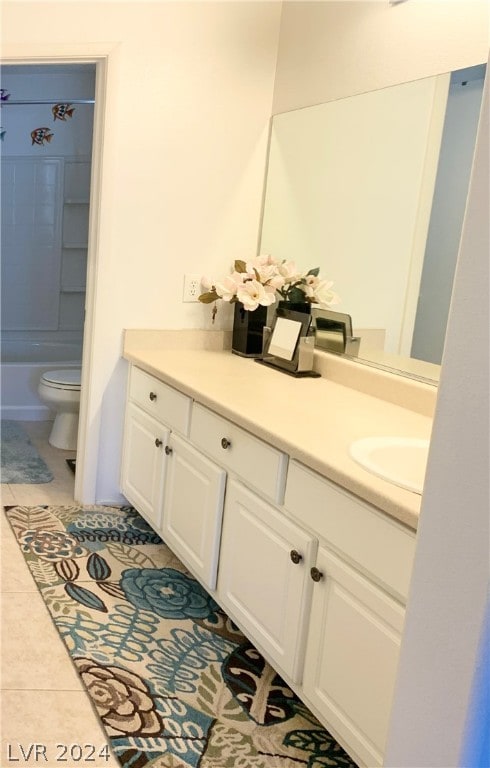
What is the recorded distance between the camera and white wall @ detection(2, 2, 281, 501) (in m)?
2.94

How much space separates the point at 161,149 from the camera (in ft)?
10.1

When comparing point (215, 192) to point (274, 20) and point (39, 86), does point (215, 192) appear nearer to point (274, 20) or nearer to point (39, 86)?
point (274, 20)

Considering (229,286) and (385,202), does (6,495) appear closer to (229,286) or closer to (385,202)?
(229,286)

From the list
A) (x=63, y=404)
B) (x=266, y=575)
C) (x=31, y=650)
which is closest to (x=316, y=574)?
(x=266, y=575)

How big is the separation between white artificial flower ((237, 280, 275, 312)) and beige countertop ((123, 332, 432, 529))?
9.1 inches

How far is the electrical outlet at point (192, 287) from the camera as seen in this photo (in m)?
3.21

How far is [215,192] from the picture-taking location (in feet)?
10.4

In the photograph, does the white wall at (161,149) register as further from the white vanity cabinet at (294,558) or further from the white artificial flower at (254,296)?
the white vanity cabinet at (294,558)

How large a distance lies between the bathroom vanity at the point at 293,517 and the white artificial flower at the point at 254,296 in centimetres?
24

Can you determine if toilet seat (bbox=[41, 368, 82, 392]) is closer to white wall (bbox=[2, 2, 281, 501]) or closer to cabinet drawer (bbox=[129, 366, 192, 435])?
white wall (bbox=[2, 2, 281, 501])

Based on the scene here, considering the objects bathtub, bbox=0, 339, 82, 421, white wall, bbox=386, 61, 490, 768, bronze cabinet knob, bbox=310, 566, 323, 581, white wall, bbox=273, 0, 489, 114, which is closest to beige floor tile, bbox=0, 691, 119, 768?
bronze cabinet knob, bbox=310, 566, 323, 581

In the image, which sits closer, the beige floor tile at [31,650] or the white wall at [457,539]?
the white wall at [457,539]

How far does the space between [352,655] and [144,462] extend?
1.47 m

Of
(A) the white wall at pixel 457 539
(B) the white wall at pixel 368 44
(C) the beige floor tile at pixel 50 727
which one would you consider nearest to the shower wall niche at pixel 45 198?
(B) the white wall at pixel 368 44
